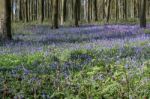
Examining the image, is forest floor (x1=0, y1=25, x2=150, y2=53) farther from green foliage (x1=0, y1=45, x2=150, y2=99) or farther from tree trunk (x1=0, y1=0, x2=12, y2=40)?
green foliage (x1=0, y1=45, x2=150, y2=99)

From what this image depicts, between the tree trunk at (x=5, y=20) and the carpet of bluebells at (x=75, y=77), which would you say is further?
the tree trunk at (x=5, y=20)

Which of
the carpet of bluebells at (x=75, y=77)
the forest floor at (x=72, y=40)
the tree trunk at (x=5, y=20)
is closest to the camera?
the carpet of bluebells at (x=75, y=77)

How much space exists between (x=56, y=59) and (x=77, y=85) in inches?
139

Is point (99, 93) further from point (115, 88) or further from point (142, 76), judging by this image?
point (142, 76)

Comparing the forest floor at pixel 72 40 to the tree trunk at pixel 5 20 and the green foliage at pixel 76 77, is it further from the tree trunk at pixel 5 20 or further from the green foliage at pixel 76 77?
the green foliage at pixel 76 77

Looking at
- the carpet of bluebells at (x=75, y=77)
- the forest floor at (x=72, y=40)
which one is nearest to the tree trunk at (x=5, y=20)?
the forest floor at (x=72, y=40)

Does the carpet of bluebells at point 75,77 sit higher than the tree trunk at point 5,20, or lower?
lower

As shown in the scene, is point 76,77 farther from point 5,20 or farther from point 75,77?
point 5,20

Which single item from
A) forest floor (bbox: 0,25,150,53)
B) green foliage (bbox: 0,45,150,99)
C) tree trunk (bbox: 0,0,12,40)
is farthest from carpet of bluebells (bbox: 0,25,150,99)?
tree trunk (bbox: 0,0,12,40)

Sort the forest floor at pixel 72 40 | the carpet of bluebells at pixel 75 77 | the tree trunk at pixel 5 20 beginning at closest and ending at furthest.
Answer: the carpet of bluebells at pixel 75 77 < the forest floor at pixel 72 40 < the tree trunk at pixel 5 20

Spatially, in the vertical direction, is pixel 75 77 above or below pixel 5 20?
below

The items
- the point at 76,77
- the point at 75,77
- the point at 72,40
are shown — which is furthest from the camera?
the point at 72,40

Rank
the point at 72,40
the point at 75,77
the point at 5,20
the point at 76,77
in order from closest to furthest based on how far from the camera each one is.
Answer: the point at 75,77 < the point at 76,77 < the point at 72,40 < the point at 5,20

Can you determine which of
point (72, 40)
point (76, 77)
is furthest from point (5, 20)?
point (76, 77)
